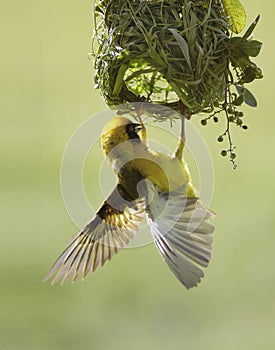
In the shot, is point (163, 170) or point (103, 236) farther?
point (103, 236)

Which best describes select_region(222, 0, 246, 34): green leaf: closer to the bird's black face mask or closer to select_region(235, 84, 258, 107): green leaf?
select_region(235, 84, 258, 107): green leaf

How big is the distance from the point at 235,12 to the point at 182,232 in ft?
1.54

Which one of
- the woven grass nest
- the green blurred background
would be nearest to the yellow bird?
the woven grass nest

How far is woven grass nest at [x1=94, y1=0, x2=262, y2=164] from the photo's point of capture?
1480 mm

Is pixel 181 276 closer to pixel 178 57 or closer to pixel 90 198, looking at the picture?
pixel 178 57

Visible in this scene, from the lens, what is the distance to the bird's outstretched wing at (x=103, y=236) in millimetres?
1783

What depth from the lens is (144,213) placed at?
1.75 m

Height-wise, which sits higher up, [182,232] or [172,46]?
[172,46]

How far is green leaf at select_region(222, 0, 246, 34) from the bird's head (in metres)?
0.30

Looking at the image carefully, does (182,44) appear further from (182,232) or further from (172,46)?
(182,232)

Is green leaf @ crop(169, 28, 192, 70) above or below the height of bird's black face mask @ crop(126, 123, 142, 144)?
above

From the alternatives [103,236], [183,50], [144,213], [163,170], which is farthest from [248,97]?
[103,236]

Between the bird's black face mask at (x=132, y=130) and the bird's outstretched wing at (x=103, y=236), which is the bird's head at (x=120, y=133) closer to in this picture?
the bird's black face mask at (x=132, y=130)

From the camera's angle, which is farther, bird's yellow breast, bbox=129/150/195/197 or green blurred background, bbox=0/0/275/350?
green blurred background, bbox=0/0/275/350
